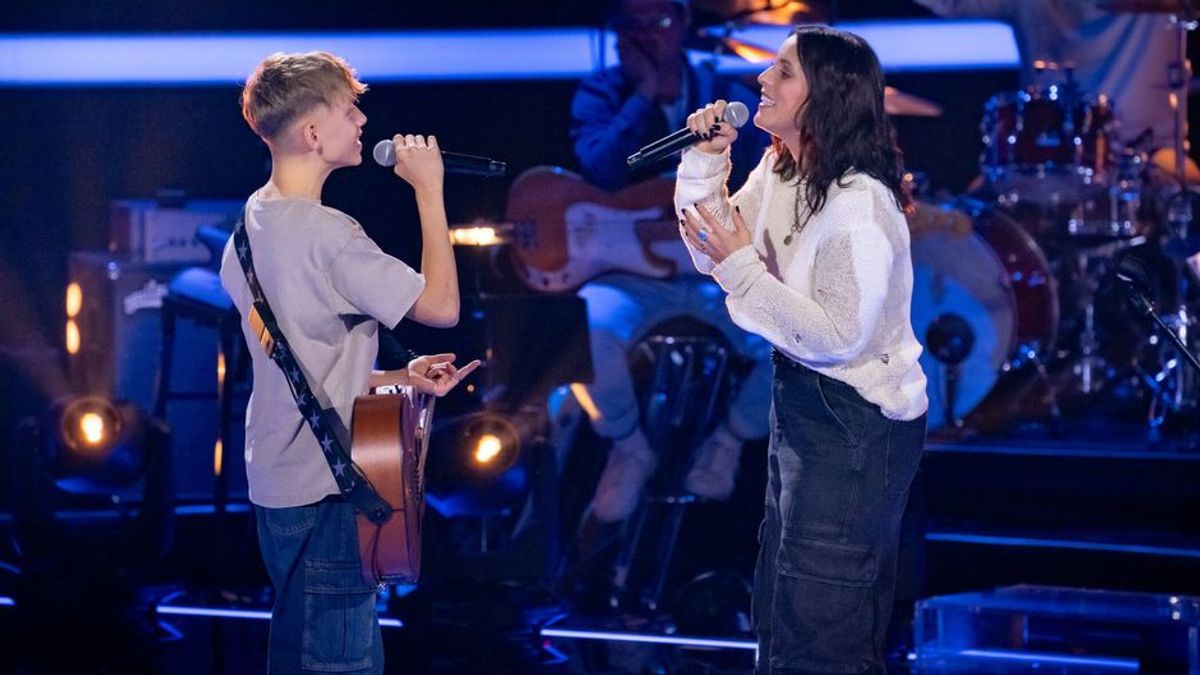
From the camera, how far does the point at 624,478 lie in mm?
5984

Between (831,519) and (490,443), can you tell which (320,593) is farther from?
(490,443)

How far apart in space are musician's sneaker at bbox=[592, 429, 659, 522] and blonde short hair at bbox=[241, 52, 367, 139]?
3.06 m

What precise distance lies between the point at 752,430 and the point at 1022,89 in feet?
7.91

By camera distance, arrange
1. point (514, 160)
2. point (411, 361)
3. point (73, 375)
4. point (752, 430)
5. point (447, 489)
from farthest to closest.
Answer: point (514, 160) → point (73, 375) → point (752, 430) → point (447, 489) → point (411, 361)

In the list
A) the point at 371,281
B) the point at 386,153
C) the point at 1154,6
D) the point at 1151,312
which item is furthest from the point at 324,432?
the point at 1154,6

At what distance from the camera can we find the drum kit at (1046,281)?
6.88 metres

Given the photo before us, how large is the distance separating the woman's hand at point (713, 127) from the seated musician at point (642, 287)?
282cm

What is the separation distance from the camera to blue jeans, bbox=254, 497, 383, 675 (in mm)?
3061

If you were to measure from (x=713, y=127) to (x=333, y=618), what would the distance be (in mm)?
1251

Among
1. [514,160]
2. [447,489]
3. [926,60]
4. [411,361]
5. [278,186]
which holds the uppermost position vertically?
[926,60]

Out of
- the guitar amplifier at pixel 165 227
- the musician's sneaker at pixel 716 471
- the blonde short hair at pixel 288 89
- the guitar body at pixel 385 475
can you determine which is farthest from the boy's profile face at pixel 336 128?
the guitar amplifier at pixel 165 227

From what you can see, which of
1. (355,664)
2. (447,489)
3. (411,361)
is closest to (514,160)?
(447,489)

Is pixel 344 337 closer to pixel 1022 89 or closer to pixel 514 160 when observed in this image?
pixel 514 160

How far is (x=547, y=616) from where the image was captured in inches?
223
